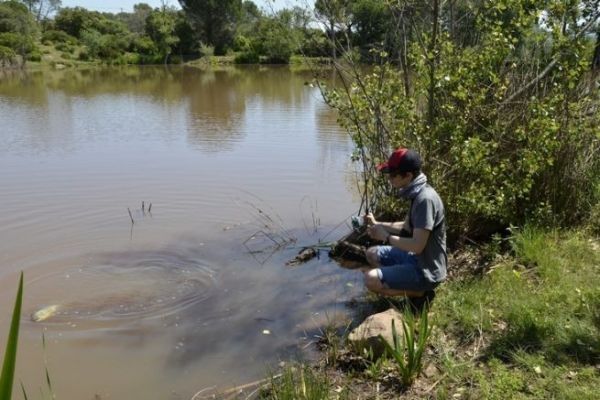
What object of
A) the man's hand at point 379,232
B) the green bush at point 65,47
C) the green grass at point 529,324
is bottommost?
the green grass at point 529,324

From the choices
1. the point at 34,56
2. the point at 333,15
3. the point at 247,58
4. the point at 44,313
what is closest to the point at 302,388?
the point at 44,313

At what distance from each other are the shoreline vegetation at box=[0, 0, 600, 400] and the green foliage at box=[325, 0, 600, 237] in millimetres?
19

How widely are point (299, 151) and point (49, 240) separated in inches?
271

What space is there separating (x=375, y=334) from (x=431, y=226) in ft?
2.83

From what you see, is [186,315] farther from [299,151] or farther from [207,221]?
[299,151]

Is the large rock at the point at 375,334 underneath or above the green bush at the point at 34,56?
underneath

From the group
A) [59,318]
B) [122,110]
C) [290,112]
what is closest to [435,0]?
[59,318]

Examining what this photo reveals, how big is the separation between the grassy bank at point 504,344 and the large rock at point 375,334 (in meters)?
0.10

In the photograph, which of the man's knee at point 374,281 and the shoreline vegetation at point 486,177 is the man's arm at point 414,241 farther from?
the shoreline vegetation at point 486,177

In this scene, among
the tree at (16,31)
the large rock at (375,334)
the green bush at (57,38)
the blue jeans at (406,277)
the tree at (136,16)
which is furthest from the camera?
the tree at (136,16)

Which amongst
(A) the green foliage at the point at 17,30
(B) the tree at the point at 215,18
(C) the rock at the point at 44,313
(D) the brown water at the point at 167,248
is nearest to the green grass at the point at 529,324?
(D) the brown water at the point at 167,248

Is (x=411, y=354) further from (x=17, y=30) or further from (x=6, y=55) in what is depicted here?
(x=17, y=30)

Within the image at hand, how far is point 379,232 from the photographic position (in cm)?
443

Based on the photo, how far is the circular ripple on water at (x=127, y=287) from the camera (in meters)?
5.42
